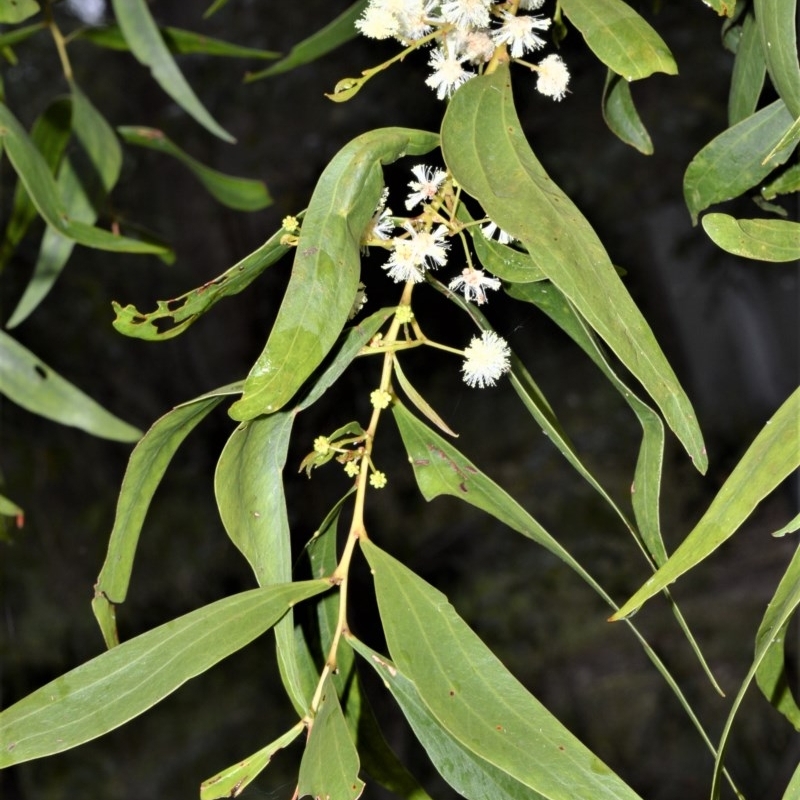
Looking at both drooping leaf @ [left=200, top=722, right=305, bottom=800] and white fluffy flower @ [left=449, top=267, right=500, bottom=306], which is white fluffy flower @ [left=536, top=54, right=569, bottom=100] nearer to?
white fluffy flower @ [left=449, top=267, right=500, bottom=306]

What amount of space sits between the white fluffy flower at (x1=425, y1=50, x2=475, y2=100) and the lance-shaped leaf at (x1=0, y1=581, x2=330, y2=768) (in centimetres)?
19

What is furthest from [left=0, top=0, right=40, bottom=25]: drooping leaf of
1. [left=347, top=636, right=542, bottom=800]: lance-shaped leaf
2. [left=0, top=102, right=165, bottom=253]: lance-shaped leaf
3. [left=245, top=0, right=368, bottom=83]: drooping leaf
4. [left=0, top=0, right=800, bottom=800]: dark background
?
[left=0, top=0, right=800, bottom=800]: dark background

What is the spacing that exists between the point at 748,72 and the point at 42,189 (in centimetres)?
32

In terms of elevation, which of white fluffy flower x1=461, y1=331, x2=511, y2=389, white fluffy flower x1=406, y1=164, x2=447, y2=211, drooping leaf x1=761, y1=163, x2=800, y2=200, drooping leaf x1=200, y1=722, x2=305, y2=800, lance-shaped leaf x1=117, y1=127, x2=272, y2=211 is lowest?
drooping leaf x1=200, y1=722, x2=305, y2=800

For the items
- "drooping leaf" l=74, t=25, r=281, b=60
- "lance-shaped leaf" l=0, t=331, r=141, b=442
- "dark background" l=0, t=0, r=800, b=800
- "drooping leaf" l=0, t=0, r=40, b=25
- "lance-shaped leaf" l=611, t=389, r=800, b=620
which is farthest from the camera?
"dark background" l=0, t=0, r=800, b=800

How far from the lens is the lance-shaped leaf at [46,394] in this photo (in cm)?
50

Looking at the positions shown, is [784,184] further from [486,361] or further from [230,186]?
[230,186]

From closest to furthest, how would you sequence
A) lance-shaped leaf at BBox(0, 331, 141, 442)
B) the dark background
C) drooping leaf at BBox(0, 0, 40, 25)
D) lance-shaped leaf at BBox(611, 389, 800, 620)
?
1. lance-shaped leaf at BBox(611, 389, 800, 620)
2. drooping leaf at BBox(0, 0, 40, 25)
3. lance-shaped leaf at BBox(0, 331, 141, 442)
4. the dark background

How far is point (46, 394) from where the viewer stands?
0.51m

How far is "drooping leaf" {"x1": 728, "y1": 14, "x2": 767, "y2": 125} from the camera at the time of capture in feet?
1.26

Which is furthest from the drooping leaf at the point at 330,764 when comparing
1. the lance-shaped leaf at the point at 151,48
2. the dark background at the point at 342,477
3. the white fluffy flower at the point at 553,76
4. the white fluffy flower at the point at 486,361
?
the dark background at the point at 342,477

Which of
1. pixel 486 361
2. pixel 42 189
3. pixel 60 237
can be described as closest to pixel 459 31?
pixel 486 361

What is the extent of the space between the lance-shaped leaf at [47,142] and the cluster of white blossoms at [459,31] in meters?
0.32

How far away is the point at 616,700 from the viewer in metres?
1.50
